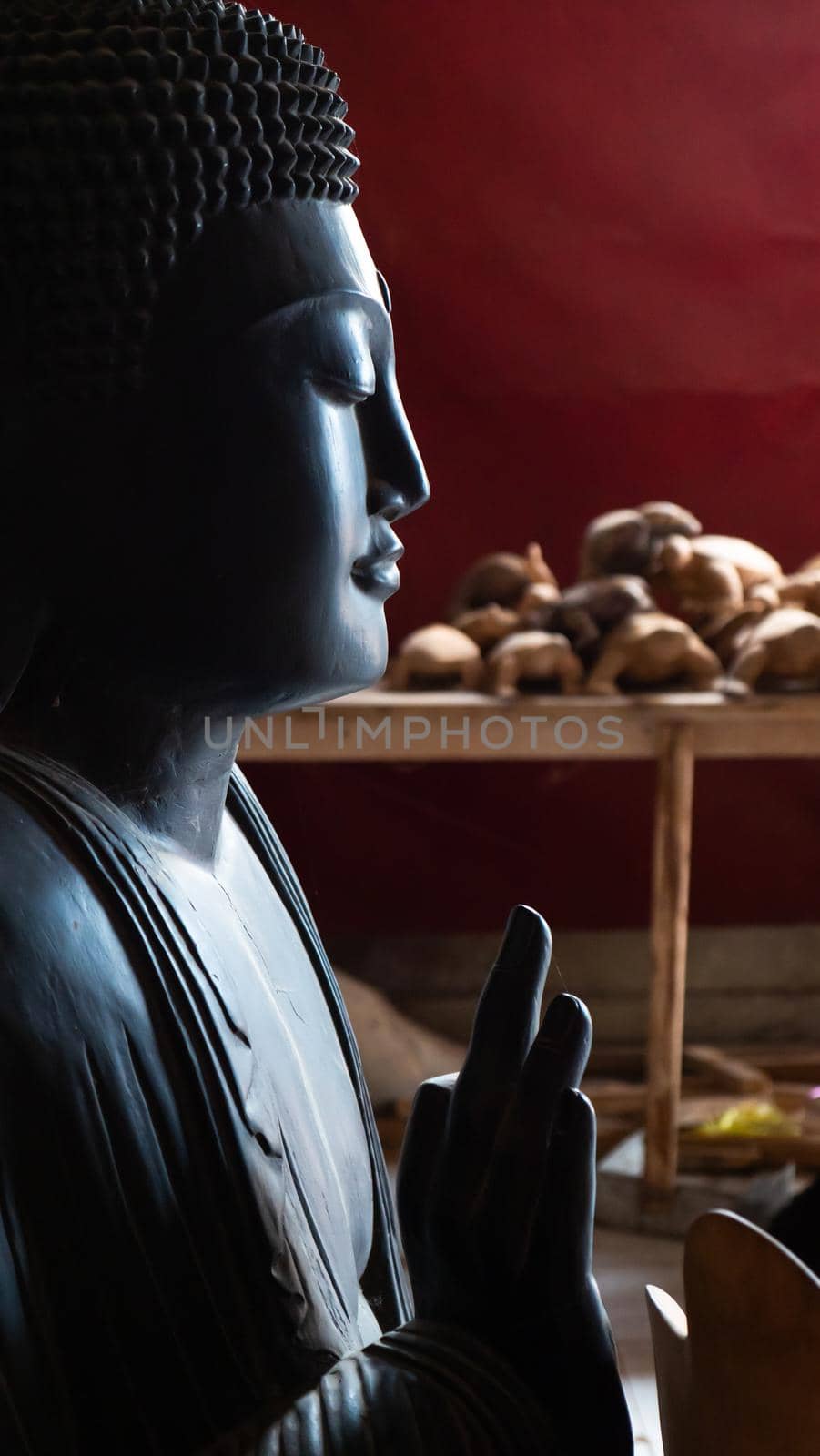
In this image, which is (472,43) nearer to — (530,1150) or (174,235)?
(174,235)

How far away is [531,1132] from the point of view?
889 mm

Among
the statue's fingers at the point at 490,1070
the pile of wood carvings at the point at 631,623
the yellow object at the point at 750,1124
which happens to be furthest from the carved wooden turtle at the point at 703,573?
the statue's fingers at the point at 490,1070

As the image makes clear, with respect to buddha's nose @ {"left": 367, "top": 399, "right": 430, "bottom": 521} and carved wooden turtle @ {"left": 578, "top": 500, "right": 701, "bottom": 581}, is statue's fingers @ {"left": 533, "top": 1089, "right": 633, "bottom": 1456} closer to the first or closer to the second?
buddha's nose @ {"left": 367, "top": 399, "right": 430, "bottom": 521}

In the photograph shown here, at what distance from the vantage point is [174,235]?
941 millimetres

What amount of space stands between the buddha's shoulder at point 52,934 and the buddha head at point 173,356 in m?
0.11

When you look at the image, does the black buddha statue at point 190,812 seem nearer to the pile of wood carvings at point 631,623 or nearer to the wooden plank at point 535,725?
the wooden plank at point 535,725

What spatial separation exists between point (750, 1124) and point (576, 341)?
1.59 m

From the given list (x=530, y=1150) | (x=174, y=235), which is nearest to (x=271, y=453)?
(x=174, y=235)

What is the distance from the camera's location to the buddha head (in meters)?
0.92

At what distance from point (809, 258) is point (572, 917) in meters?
1.45

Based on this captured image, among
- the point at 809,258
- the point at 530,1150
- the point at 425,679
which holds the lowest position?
the point at 530,1150

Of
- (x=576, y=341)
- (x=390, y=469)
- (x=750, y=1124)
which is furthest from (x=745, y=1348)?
(x=576, y=341)

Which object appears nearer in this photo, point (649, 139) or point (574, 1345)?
point (574, 1345)

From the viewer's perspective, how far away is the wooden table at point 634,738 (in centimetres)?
270
